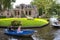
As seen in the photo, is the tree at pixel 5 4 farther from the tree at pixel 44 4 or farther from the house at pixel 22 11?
the tree at pixel 44 4

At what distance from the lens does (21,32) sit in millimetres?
33375

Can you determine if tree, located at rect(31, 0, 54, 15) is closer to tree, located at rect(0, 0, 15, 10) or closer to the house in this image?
the house

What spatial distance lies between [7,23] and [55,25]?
9.92 meters

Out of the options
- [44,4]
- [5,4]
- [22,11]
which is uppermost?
[5,4]

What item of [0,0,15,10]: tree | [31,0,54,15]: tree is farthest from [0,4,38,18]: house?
[31,0,54,15]: tree

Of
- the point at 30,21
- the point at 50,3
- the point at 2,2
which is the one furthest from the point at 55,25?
the point at 50,3

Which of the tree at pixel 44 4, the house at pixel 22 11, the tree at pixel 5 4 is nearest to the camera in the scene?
the tree at pixel 5 4

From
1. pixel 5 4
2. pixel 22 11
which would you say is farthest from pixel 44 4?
pixel 5 4

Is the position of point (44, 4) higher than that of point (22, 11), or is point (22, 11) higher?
point (44, 4)

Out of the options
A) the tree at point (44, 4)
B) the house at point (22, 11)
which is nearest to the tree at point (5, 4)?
the house at point (22, 11)

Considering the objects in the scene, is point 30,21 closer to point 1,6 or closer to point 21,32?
point 21,32

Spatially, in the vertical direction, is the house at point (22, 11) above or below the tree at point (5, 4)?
below

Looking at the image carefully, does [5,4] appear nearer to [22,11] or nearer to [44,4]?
[22,11]

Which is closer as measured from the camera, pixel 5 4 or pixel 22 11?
pixel 5 4
